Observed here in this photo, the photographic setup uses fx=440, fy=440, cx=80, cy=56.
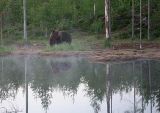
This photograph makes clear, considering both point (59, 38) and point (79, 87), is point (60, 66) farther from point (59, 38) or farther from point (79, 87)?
point (59, 38)

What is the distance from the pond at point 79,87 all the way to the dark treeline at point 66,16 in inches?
676

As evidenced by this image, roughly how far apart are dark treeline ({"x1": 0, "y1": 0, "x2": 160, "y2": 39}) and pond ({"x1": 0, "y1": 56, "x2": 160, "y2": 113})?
56.4 feet

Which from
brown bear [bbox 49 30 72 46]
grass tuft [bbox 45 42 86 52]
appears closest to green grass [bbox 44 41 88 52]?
grass tuft [bbox 45 42 86 52]

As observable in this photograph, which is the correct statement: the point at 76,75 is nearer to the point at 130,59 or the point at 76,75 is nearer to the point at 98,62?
the point at 98,62

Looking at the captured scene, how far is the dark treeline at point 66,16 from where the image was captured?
39.2 m

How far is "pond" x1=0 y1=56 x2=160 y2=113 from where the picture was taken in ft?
38.7

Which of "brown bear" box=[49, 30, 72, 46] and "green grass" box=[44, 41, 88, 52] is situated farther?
"brown bear" box=[49, 30, 72, 46]

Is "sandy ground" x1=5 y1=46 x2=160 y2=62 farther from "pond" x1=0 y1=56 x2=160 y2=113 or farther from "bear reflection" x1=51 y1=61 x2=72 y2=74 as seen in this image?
"bear reflection" x1=51 y1=61 x2=72 y2=74

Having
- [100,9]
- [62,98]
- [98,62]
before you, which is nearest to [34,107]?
[62,98]

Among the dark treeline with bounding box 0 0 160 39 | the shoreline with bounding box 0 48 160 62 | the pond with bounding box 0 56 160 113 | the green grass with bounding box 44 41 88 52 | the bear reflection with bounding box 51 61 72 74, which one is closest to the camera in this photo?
the pond with bounding box 0 56 160 113

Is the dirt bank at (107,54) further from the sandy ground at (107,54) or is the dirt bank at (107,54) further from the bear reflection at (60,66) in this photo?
the bear reflection at (60,66)

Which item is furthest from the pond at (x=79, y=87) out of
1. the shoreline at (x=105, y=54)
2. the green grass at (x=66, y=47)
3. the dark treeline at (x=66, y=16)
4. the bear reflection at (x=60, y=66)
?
the dark treeline at (x=66, y=16)

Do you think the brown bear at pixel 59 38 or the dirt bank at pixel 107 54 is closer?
the dirt bank at pixel 107 54

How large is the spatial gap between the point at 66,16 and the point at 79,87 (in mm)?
28815
